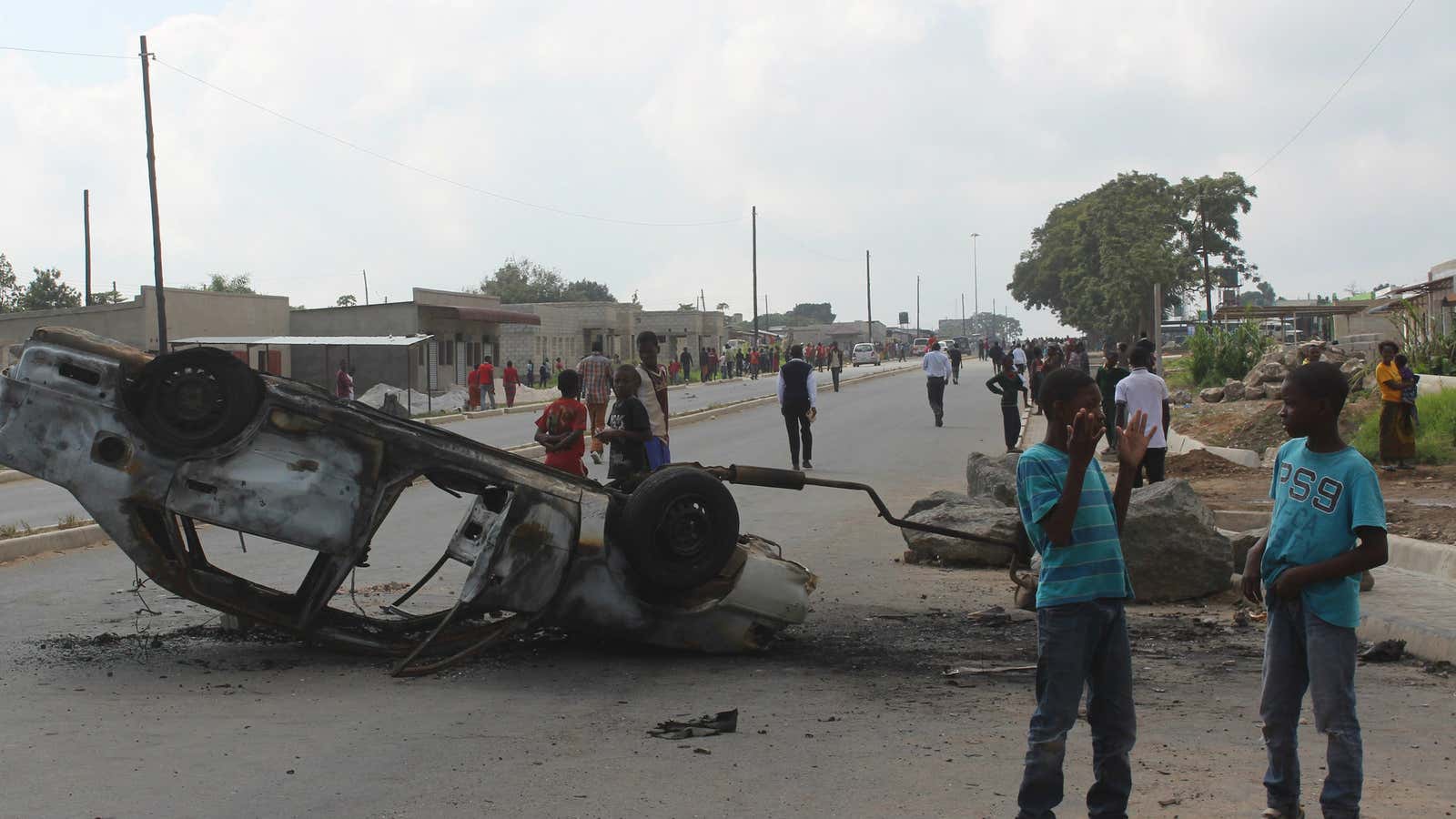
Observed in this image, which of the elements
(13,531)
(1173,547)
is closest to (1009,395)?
(1173,547)

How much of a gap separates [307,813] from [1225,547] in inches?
266

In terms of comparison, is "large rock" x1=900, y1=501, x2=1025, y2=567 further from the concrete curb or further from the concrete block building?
the concrete block building

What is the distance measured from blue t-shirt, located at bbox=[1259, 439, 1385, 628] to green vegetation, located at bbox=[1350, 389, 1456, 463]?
14744 millimetres

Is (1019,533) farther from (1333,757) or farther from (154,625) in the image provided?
(154,625)

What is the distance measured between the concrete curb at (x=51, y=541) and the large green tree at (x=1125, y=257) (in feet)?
238

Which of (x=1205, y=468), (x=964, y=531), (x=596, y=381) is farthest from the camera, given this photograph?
(x=596, y=381)

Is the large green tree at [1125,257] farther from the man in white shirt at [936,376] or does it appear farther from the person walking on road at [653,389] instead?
the person walking on road at [653,389]

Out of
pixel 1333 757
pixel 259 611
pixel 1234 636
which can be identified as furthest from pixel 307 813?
pixel 1234 636

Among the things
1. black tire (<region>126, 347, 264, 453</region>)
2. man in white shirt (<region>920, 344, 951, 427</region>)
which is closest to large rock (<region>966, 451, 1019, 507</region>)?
black tire (<region>126, 347, 264, 453</region>)

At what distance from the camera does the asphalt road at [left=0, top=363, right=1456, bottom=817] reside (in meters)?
5.09

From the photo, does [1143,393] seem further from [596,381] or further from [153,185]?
[153,185]

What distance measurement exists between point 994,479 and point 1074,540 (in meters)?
9.11

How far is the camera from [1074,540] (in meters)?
4.47

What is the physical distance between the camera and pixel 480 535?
7.75 meters
